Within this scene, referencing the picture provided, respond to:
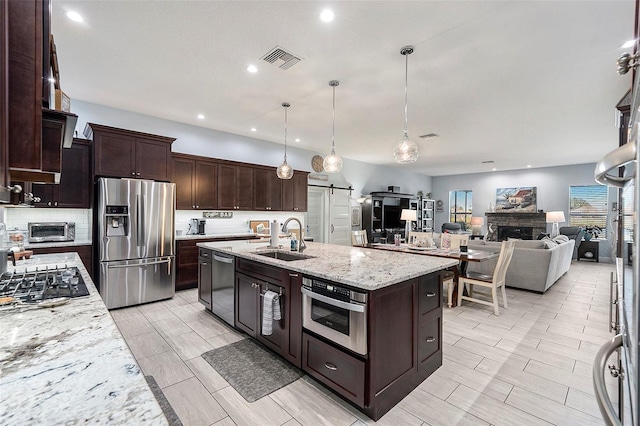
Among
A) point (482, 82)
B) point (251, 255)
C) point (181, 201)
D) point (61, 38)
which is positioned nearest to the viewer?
point (61, 38)

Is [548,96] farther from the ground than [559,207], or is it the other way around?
[548,96]

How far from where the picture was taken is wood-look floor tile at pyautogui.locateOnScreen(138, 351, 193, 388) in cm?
236

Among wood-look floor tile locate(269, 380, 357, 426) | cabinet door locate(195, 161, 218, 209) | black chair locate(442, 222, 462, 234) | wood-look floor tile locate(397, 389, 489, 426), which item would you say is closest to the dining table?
wood-look floor tile locate(397, 389, 489, 426)

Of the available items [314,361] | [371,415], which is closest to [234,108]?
[314,361]

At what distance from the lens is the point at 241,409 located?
80.1 inches

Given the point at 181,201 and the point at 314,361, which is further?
the point at 181,201

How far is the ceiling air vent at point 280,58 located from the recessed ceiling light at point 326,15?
0.60m

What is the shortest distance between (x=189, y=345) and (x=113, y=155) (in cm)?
293

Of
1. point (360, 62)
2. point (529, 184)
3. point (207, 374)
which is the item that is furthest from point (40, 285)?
point (529, 184)

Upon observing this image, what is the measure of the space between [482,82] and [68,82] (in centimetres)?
516

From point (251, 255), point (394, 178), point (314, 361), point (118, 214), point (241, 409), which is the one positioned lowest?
point (241, 409)

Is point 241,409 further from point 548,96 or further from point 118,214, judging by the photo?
point 548,96

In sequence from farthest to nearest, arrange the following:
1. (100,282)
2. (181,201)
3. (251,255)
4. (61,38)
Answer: (181,201), (100,282), (251,255), (61,38)

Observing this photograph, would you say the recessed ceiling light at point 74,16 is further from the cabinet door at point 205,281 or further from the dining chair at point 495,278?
the dining chair at point 495,278
